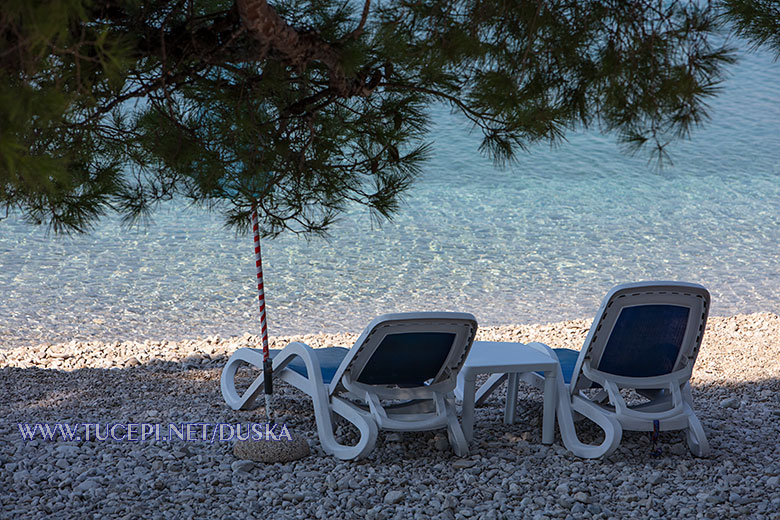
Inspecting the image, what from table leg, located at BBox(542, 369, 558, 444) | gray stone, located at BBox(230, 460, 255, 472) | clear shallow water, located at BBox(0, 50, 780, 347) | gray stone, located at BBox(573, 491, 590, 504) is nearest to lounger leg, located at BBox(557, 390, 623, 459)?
table leg, located at BBox(542, 369, 558, 444)

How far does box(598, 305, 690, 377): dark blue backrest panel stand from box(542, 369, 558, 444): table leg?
195mm

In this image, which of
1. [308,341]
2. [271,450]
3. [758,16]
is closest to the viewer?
[758,16]

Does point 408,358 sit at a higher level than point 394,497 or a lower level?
higher

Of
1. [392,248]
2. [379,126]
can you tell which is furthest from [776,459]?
[392,248]

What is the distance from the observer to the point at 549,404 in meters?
3.23

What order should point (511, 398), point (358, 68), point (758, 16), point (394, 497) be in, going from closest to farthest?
point (758, 16)
point (394, 497)
point (358, 68)
point (511, 398)

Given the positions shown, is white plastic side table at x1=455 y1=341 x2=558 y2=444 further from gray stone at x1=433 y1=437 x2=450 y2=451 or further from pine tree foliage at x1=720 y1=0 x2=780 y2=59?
pine tree foliage at x1=720 y1=0 x2=780 y2=59

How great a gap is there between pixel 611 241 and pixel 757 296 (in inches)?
105

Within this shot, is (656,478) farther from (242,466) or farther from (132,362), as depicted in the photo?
(132,362)

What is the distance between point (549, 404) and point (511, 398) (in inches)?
10.8

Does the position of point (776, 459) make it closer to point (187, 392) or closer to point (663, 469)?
point (663, 469)

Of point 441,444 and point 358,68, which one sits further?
point 441,444

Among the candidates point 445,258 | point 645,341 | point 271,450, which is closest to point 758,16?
point 645,341

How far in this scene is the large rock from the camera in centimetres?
302
